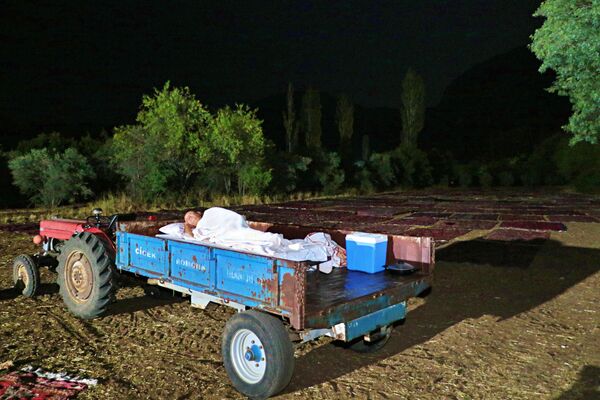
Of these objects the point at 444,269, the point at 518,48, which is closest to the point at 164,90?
the point at 444,269

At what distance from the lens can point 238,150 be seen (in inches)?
1103

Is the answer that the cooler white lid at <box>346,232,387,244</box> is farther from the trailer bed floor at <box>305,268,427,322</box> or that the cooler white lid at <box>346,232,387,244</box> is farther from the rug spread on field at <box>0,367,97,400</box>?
the rug spread on field at <box>0,367,97,400</box>

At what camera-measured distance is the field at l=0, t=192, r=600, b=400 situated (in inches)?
189

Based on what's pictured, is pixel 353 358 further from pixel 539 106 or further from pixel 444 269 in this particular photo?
pixel 539 106

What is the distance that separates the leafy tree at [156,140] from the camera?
24.6m

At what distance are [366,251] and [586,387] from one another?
2.51 metres

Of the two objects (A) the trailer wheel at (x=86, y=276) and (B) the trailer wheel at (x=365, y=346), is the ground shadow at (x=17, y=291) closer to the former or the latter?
(A) the trailer wheel at (x=86, y=276)

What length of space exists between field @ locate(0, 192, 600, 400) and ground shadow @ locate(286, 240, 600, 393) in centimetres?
3

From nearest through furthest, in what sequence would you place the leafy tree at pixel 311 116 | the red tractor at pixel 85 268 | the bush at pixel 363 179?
the red tractor at pixel 85 268, the bush at pixel 363 179, the leafy tree at pixel 311 116

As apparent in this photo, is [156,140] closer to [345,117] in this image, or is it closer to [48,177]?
[48,177]

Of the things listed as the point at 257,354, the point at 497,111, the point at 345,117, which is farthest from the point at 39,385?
the point at 497,111

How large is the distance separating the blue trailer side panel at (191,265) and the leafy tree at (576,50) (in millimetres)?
10481

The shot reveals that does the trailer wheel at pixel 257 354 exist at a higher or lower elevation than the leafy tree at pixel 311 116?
lower

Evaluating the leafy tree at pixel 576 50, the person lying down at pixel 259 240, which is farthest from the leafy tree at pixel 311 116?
the person lying down at pixel 259 240
